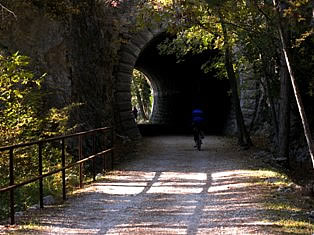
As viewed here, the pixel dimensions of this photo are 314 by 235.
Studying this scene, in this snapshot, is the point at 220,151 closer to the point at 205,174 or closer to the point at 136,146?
the point at 136,146

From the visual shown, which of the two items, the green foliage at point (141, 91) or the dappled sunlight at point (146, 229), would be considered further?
the green foliage at point (141, 91)

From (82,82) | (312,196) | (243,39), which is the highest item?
(243,39)

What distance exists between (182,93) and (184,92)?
13cm

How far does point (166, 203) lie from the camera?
Answer: 7.37m

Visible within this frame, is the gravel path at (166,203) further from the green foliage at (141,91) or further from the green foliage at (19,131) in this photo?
the green foliage at (141,91)

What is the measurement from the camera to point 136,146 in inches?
650

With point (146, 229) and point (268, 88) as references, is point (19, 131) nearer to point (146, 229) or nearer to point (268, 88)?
point (146, 229)

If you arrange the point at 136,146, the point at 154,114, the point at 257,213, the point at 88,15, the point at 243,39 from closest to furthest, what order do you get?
the point at 257,213 < the point at 88,15 < the point at 243,39 < the point at 136,146 < the point at 154,114

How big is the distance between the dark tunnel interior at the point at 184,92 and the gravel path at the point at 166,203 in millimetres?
14152

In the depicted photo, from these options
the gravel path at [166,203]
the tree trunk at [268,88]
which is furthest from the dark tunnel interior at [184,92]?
the gravel path at [166,203]

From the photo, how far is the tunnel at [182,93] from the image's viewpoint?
25.2 m

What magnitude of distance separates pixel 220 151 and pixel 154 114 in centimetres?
1879

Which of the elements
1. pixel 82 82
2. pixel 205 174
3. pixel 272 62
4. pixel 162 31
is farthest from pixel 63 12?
pixel 162 31

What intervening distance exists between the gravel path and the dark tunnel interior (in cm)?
1415
